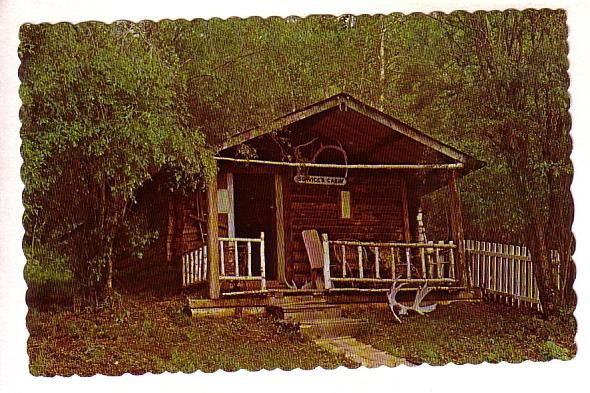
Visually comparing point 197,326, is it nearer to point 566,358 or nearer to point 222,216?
point 222,216

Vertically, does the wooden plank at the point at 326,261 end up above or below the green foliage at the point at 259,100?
below

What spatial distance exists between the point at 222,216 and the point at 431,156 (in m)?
1.41

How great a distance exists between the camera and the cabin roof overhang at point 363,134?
4.39 meters

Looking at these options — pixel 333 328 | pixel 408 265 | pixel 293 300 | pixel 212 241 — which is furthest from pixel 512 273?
pixel 212 241

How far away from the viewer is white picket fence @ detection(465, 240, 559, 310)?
4.39 metres

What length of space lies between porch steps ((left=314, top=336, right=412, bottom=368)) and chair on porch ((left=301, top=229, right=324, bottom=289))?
36 cm

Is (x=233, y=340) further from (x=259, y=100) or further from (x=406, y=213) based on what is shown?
(x=259, y=100)

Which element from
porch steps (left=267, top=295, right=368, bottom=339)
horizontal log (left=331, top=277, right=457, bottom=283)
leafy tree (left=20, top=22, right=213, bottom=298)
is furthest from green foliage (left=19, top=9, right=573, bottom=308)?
porch steps (left=267, top=295, right=368, bottom=339)

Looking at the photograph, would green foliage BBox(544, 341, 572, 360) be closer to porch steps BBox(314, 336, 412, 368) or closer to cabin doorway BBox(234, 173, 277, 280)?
porch steps BBox(314, 336, 412, 368)

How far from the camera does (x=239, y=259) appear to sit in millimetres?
4430

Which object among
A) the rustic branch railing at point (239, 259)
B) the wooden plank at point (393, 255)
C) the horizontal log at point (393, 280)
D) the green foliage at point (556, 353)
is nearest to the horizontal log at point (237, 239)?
the rustic branch railing at point (239, 259)

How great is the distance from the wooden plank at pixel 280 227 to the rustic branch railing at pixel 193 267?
48cm

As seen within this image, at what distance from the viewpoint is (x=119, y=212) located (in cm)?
430

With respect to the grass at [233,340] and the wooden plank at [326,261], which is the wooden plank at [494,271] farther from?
the wooden plank at [326,261]
